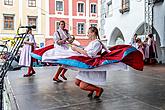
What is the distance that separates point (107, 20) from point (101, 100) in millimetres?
12564

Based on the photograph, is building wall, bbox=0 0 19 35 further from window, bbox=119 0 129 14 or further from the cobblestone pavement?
the cobblestone pavement

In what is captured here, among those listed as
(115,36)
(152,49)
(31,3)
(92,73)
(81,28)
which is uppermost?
(31,3)

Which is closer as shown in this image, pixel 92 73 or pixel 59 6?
pixel 92 73

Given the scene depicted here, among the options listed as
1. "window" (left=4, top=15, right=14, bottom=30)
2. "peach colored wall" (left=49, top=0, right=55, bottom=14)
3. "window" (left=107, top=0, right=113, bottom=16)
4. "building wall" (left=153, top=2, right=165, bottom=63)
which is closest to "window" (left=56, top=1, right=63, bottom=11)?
"peach colored wall" (left=49, top=0, right=55, bottom=14)

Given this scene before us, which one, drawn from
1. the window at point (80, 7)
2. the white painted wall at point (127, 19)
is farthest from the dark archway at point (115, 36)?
the window at point (80, 7)

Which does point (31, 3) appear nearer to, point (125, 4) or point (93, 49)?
point (125, 4)

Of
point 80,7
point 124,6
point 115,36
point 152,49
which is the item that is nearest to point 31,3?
point 80,7

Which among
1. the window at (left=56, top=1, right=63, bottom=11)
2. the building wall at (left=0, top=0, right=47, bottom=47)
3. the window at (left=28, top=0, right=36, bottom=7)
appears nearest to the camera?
the building wall at (left=0, top=0, right=47, bottom=47)

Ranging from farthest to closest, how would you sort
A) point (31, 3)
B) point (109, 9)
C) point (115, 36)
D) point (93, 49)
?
1. point (31, 3)
2. point (109, 9)
3. point (115, 36)
4. point (93, 49)

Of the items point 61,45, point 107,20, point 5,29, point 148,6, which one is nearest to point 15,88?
point 61,45

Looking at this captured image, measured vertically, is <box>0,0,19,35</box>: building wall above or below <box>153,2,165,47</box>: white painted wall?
above

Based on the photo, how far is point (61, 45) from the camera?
17.5 ft

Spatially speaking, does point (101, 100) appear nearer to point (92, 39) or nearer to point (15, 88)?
point (92, 39)

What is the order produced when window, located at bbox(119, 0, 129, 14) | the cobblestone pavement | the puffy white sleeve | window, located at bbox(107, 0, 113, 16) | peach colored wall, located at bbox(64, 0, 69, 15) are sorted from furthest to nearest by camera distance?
peach colored wall, located at bbox(64, 0, 69, 15)
window, located at bbox(107, 0, 113, 16)
window, located at bbox(119, 0, 129, 14)
the puffy white sleeve
the cobblestone pavement
